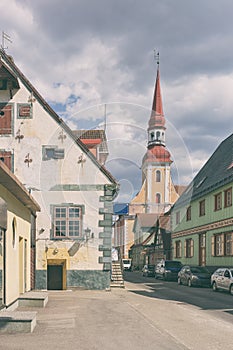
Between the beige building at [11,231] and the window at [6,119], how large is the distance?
6.87m

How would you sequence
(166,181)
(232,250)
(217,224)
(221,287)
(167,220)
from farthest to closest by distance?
(166,181) → (167,220) → (217,224) → (232,250) → (221,287)

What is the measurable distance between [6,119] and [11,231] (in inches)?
435

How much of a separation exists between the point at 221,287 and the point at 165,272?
1355 centimetres

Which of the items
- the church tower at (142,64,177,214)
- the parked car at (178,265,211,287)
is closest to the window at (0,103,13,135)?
the parked car at (178,265,211,287)

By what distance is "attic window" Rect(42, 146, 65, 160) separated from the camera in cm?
2572

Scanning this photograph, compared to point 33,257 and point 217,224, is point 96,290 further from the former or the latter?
point 217,224

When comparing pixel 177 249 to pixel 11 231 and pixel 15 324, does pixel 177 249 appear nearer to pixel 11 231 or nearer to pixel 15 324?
pixel 11 231

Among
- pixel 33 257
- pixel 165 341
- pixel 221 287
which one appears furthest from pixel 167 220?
pixel 165 341

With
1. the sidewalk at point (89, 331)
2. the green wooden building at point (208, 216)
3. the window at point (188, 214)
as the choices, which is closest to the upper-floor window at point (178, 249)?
the green wooden building at point (208, 216)

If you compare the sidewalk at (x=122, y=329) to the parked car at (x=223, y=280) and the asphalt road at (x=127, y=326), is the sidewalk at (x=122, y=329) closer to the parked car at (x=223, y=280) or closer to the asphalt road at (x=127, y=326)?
the asphalt road at (x=127, y=326)

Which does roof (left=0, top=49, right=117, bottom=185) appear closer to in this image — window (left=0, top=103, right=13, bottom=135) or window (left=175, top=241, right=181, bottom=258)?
window (left=0, top=103, right=13, bottom=135)

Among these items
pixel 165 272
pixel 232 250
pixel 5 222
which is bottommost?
pixel 165 272

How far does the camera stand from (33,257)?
24453 mm

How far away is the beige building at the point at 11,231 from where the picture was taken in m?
13.8
